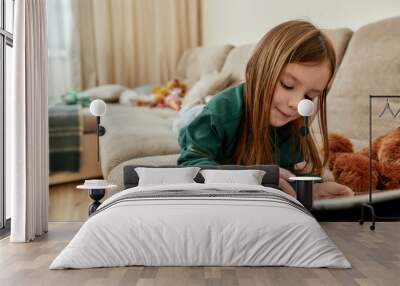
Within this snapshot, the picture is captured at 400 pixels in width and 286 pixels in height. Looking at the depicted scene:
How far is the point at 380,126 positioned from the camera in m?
5.11

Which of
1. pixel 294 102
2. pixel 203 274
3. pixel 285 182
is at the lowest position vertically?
pixel 203 274

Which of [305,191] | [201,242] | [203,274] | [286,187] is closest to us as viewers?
→ [203,274]

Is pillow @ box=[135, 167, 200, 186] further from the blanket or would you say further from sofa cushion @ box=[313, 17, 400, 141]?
sofa cushion @ box=[313, 17, 400, 141]

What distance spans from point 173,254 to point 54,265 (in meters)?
0.65

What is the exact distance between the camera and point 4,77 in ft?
15.9

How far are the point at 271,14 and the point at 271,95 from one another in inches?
31.3

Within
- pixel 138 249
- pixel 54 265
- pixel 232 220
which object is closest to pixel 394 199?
pixel 232 220

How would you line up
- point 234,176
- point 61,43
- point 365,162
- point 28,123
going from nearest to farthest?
point 28,123 → point 234,176 → point 365,162 → point 61,43

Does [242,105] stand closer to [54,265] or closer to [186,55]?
[186,55]

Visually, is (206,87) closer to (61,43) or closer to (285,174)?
(285,174)

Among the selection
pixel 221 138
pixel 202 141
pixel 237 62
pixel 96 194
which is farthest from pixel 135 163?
pixel 237 62

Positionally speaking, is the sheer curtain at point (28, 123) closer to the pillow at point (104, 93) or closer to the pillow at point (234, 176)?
the pillow at point (104, 93)

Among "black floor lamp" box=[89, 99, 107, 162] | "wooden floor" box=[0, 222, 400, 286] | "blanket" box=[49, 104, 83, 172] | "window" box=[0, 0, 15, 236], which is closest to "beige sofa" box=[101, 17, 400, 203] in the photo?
"black floor lamp" box=[89, 99, 107, 162]

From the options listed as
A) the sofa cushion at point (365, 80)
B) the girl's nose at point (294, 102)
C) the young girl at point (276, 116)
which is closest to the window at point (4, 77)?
the young girl at point (276, 116)
